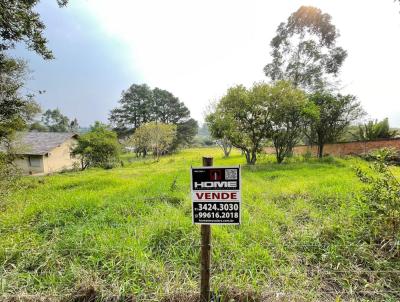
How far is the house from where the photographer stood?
63.8 feet

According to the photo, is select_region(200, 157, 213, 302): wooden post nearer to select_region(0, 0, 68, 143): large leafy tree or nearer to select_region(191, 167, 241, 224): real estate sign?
select_region(191, 167, 241, 224): real estate sign

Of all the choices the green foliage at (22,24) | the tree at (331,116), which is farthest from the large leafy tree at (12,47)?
the tree at (331,116)

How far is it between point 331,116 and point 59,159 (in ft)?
81.5

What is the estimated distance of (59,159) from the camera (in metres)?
22.1

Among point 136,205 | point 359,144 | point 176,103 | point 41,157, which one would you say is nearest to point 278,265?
point 136,205

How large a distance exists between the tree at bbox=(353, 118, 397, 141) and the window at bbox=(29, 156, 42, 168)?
2618 cm

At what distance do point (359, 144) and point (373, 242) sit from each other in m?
12.0

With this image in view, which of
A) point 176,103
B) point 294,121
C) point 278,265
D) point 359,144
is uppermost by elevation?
point 176,103

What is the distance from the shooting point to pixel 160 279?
2.23m

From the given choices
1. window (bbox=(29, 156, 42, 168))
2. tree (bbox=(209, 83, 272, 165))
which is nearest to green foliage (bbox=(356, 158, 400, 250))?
tree (bbox=(209, 83, 272, 165))

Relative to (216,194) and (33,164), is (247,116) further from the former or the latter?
(33,164)

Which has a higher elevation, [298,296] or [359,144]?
[359,144]

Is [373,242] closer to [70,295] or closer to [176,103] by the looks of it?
[70,295]

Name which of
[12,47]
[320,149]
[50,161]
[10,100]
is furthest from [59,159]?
[320,149]
